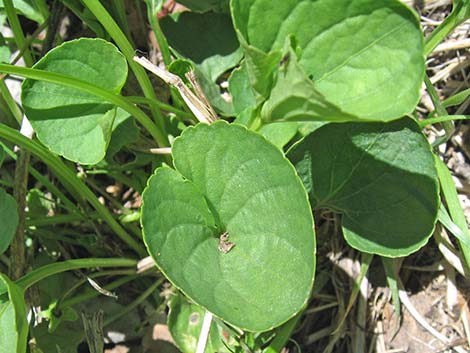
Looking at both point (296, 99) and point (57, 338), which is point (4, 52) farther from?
point (296, 99)

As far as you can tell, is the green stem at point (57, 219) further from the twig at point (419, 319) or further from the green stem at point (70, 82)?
the twig at point (419, 319)

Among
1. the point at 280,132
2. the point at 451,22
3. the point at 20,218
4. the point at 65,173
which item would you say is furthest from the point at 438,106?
the point at 20,218

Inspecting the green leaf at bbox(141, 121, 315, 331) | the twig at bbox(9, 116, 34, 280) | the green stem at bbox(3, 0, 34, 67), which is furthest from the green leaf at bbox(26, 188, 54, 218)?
the green leaf at bbox(141, 121, 315, 331)

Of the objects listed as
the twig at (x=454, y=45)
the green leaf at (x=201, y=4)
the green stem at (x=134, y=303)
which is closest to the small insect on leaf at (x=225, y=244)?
the green stem at (x=134, y=303)

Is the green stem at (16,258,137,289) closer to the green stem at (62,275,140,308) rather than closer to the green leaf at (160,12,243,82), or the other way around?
the green stem at (62,275,140,308)

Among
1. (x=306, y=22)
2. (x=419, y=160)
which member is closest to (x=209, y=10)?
(x=306, y=22)

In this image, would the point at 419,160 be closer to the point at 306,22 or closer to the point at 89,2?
the point at 306,22
